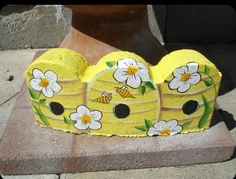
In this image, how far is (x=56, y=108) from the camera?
2.44 meters

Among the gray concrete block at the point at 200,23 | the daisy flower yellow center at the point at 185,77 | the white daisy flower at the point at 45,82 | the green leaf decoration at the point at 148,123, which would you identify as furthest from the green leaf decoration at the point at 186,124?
the gray concrete block at the point at 200,23

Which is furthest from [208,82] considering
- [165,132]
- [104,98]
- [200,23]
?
[200,23]

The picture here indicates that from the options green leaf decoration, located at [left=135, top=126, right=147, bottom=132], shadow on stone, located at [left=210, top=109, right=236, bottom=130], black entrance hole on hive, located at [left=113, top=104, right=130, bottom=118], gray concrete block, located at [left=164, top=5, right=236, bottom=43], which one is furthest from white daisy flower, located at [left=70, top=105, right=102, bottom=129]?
gray concrete block, located at [left=164, top=5, right=236, bottom=43]

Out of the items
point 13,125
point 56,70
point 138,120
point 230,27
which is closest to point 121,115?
point 138,120

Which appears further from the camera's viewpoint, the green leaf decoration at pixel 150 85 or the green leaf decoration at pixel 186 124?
the green leaf decoration at pixel 186 124

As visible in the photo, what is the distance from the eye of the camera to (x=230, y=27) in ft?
13.6

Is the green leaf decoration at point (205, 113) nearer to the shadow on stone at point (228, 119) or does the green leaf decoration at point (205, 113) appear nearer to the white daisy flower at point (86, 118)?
the shadow on stone at point (228, 119)

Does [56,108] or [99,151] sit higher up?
[56,108]

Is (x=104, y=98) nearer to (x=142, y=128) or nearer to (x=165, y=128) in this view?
(x=142, y=128)

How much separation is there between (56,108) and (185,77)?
2.92 feet

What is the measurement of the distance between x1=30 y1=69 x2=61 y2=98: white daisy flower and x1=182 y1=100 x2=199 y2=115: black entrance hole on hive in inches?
33.3

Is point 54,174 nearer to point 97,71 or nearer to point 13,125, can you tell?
point 13,125

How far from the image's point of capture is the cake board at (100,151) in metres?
2.33

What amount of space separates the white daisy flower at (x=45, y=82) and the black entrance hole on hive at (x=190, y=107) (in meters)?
0.85
